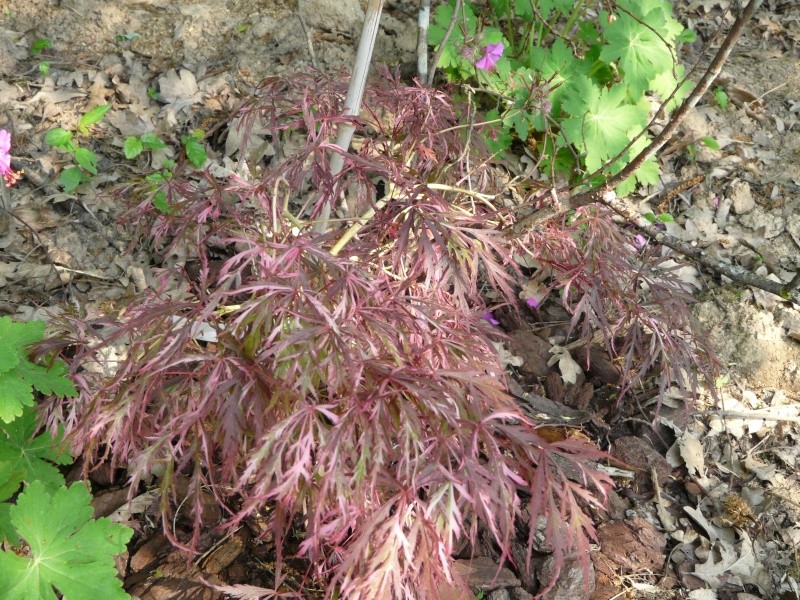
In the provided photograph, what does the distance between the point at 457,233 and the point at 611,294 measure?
624mm

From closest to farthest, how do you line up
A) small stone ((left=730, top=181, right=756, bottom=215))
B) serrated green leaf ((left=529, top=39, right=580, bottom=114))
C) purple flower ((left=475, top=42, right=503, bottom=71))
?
1. purple flower ((left=475, top=42, right=503, bottom=71))
2. serrated green leaf ((left=529, top=39, right=580, bottom=114))
3. small stone ((left=730, top=181, right=756, bottom=215))

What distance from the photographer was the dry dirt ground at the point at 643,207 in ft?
7.04

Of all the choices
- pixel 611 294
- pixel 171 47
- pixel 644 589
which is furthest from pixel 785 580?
pixel 171 47

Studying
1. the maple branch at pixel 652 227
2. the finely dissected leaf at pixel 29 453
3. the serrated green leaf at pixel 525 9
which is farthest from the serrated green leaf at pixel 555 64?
the finely dissected leaf at pixel 29 453

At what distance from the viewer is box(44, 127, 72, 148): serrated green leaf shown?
8.71ft

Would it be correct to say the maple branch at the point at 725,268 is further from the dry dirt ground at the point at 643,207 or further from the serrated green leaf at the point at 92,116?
the serrated green leaf at the point at 92,116

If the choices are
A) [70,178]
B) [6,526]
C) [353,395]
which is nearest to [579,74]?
[70,178]

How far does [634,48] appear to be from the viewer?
2.84m

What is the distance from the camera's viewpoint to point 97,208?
2.70 metres

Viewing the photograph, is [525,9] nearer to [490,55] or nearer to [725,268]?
[490,55]

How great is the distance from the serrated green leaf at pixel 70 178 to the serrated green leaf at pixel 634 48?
2205mm

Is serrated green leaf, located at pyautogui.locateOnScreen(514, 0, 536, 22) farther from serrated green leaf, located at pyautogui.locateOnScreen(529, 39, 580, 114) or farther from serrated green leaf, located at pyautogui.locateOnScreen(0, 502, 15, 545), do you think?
serrated green leaf, located at pyautogui.locateOnScreen(0, 502, 15, 545)

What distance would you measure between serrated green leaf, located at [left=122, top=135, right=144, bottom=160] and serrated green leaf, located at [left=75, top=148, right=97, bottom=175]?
13 centimetres

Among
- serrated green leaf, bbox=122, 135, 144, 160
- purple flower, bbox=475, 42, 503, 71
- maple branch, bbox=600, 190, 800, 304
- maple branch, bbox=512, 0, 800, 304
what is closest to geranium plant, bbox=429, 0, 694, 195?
purple flower, bbox=475, 42, 503, 71
